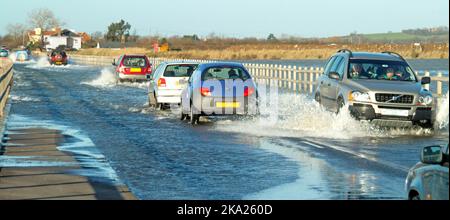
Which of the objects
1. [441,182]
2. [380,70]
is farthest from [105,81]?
[441,182]

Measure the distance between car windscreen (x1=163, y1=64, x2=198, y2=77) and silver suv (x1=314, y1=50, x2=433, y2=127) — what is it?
646cm

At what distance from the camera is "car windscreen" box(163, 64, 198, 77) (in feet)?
87.7

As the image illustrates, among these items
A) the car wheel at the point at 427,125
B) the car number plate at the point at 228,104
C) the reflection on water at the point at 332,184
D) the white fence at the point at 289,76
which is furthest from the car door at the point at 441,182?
the white fence at the point at 289,76

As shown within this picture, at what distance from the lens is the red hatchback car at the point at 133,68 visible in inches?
1735

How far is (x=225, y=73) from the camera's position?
73.2 feet

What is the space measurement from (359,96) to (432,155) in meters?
12.8

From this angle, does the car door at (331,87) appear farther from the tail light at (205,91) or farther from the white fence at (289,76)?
the white fence at (289,76)

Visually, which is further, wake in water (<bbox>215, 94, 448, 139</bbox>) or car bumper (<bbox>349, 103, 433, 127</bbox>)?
car bumper (<bbox>349, 103, 433, 127</bbox>)

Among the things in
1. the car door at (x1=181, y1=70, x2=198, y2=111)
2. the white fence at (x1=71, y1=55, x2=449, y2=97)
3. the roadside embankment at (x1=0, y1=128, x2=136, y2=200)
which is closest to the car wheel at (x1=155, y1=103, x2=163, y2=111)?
the car door at (x1=181, y1=70, x2=198, y2=111)

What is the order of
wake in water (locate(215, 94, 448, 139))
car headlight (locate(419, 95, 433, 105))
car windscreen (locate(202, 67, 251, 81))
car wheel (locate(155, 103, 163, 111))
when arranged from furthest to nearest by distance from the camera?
car wheel (locate(155, 103, 163, 111))
car windscreen (locate(202, 67, 251, 81))
car headlight (locate(419, 95, 433, 105))
wake in water (locate(215, 94, 448, 139))

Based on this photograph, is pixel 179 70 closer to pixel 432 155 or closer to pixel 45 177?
pixel 45 177

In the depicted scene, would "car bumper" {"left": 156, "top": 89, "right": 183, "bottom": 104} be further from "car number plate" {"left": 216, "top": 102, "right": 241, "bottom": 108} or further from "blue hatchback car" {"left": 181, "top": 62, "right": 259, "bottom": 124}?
"car number plate" {"left": 216, "top": 102, "right": 241, "bottom": 108}

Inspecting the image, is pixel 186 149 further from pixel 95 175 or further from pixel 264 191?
pixel 264 191
